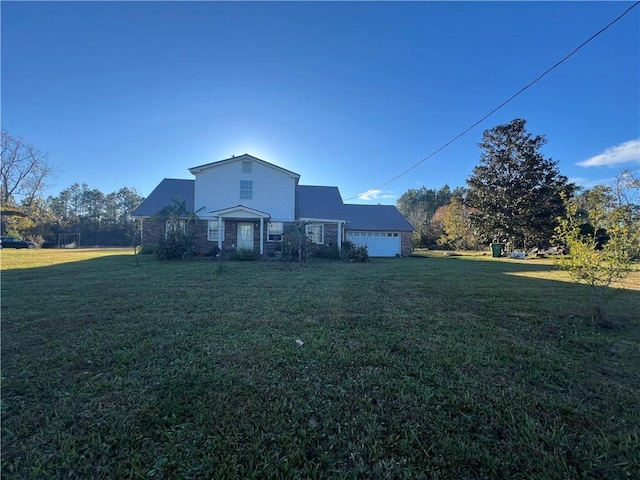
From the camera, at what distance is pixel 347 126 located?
15391mm

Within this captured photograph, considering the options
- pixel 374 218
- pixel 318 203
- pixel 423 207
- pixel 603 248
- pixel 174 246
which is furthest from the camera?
pixel 423 207

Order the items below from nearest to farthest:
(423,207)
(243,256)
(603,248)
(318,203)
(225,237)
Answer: (603,248) < (243,256) < (225,237) < (318,203) < (423,207)

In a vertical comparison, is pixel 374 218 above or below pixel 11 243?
above

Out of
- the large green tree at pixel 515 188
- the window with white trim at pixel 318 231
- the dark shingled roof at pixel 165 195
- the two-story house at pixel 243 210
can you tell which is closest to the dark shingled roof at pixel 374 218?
the two-story house at pixel 243 210

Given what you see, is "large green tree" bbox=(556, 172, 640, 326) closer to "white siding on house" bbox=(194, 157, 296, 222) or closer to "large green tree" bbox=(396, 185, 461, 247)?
"white siding on house" bbox=(194, 157, 296, 222)

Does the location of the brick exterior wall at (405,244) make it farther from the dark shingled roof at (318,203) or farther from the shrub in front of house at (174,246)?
the shrub in front of house at (174,246)

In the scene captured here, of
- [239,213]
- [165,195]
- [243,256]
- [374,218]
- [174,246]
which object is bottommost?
[243,256]

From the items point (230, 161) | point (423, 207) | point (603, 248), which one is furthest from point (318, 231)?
point (423, 207)

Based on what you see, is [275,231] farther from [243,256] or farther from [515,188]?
[515,188]

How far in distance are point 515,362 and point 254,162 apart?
60.3 feet

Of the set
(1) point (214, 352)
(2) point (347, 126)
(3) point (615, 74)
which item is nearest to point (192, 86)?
(2) point (347, 126)

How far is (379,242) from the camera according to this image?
23.0m

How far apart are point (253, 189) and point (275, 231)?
10.3 feet

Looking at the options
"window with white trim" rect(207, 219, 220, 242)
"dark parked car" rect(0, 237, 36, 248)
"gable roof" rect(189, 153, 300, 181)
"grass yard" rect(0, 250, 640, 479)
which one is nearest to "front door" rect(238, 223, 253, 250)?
"window with white trim" rect(207, 219, 220, 242)
